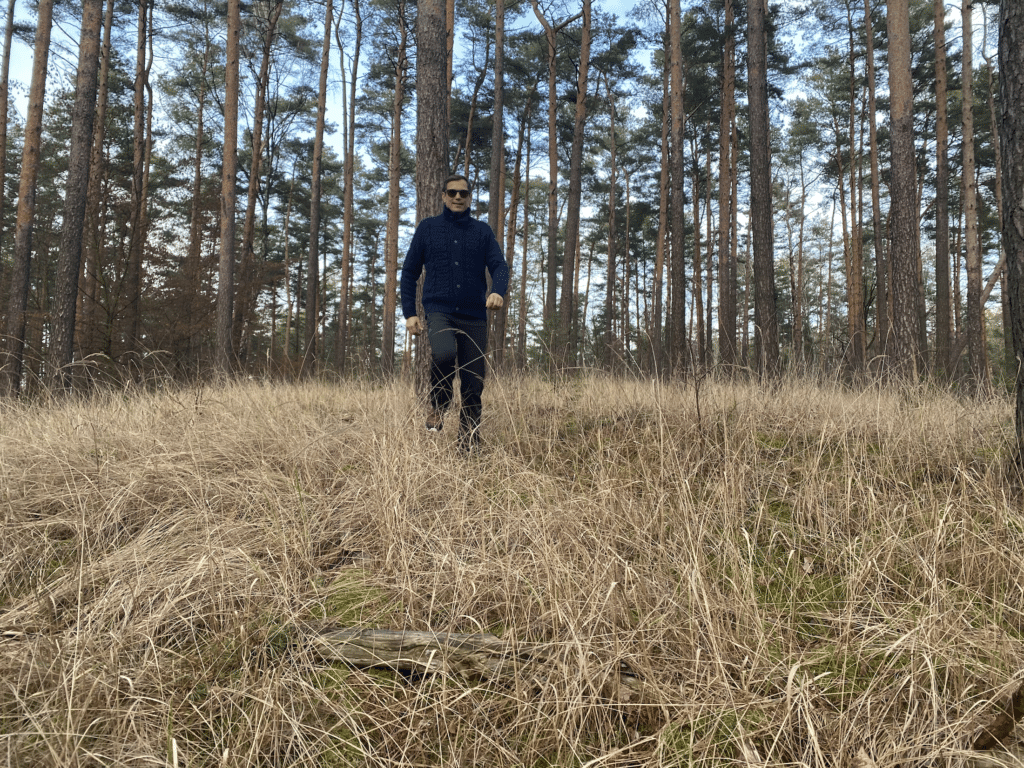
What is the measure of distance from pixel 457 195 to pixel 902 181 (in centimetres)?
585

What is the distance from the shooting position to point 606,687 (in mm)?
1531

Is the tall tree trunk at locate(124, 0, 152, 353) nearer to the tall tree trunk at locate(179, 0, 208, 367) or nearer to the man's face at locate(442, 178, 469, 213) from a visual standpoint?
the tall tree trunk at locate(179, 0, 208, 367)

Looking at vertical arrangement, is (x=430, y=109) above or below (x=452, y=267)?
above

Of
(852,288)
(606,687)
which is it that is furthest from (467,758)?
(852,288)

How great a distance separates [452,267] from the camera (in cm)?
403

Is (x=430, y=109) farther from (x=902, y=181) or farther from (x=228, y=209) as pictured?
(x=228, y=209)

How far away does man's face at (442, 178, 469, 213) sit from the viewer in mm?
3973

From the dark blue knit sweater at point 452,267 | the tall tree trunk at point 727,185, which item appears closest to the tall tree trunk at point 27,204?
the dark blue knit sweater at point 452,267

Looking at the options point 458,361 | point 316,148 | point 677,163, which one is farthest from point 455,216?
point 316,148

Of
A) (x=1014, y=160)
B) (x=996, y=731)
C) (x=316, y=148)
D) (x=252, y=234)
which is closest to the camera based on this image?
(x=996, y=731)

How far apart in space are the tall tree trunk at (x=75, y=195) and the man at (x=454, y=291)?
24.0 feet

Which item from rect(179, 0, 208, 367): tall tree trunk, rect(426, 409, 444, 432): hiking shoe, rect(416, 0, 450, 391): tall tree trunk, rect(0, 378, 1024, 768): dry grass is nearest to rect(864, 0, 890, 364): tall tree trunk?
rect(416, 0, 450, 391): tall tree trunk

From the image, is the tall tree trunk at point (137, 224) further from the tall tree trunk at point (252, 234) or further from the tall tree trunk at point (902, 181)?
the tall tree trunk at point (902, 181)

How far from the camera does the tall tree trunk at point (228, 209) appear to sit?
32.4 feet
